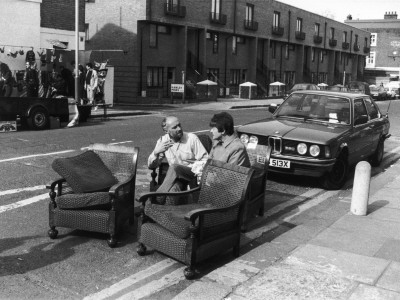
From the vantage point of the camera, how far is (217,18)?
4238 cm

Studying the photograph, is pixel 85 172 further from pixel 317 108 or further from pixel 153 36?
pixel 153 36

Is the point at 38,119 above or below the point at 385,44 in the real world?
below

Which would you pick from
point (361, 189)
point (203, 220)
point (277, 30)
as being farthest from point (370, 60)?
point (203, 220)

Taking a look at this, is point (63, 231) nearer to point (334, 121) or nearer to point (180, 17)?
point (334, 121)

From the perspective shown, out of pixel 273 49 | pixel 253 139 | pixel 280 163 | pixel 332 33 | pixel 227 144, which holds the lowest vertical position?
pixel 280 163

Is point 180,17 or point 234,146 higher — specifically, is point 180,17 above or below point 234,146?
above

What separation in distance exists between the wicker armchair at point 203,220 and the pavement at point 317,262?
277mm

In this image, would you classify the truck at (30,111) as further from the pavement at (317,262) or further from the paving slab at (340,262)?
the paving slab at (340,262)

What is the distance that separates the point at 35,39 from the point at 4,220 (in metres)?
18.7

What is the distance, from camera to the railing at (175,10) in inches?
1442

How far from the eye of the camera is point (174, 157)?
6.92 metres

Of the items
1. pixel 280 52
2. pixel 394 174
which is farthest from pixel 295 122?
pixel 280 52

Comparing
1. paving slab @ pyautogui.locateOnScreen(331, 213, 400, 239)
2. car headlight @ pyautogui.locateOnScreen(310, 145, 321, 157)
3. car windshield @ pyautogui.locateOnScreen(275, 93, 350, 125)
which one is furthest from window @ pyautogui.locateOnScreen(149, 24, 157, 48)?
paving slab @ pyautogui.locateOnScreen(331, 213, 400, 239)

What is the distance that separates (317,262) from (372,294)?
0.88m
